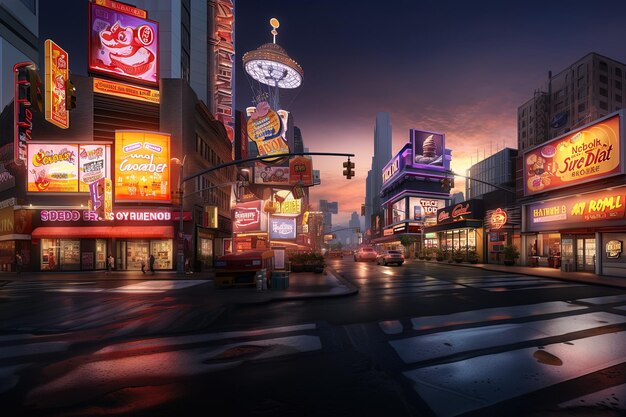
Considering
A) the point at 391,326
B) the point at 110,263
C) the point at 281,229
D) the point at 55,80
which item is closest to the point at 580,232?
the point at 391,326

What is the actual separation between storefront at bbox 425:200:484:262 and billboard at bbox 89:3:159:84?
3429cm

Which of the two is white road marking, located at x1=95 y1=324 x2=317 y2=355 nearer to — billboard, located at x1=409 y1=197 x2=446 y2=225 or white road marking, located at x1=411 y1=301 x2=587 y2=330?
white road marking, located at x1=411 y1=301 x2=587 y2=330

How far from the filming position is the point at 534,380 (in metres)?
5.17

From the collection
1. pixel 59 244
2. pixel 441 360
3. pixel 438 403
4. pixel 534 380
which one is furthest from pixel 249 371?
pixel 59 244

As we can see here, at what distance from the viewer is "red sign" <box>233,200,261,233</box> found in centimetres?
4697

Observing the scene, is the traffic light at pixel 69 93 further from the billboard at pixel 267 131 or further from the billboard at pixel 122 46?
the billboard at pixel 267 131

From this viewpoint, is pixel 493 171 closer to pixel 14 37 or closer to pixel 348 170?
pixel 348 170

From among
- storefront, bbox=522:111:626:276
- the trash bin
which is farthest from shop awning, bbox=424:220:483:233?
the trash bin

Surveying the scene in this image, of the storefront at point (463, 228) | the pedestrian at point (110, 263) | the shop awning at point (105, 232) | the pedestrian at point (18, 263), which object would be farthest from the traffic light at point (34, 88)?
the storefront at point (463, 228)

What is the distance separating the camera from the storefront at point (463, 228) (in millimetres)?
40094

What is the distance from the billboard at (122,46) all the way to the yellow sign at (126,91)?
0.81 meters

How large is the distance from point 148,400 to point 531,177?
3335cm

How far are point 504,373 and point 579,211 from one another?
993 inches

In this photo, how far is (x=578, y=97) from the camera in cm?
8900
